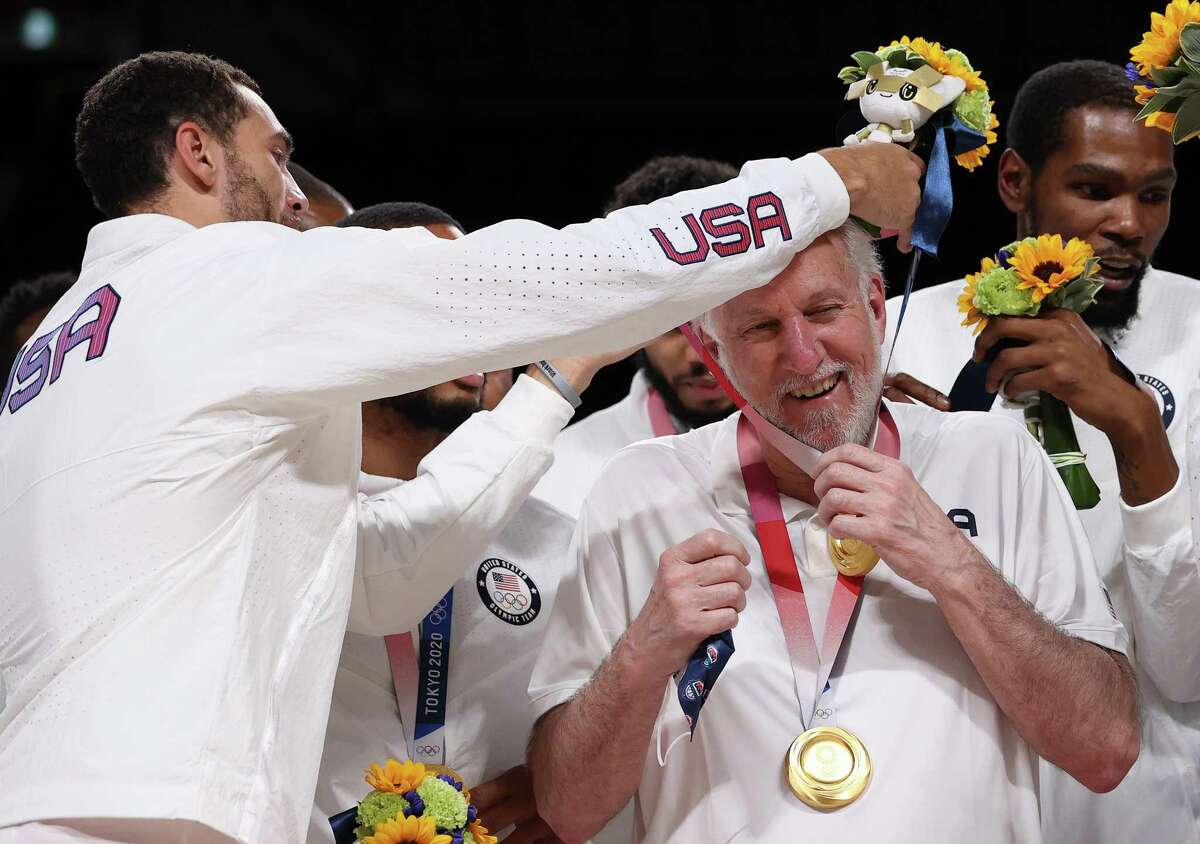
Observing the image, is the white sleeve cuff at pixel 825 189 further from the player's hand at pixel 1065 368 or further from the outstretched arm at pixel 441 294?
the player's hand at pixel 1065 368

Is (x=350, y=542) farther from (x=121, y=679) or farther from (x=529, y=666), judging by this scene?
(x=529, y=666)

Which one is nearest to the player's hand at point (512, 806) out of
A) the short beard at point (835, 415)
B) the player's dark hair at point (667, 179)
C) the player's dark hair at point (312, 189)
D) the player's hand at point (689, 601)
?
the player's hand at point (689, 601)

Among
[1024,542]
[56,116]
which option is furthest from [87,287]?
[56,116]

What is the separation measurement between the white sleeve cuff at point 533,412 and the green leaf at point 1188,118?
123 centimetres

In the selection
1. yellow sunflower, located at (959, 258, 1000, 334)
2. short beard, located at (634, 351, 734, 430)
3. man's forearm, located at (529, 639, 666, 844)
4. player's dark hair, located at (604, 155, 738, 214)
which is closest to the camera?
man's forearm, located at (529, 639, 666, 844)

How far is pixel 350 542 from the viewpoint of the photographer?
2389 millimetres

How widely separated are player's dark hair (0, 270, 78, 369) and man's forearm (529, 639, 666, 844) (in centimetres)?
315

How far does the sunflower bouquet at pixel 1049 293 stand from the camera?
2893mm

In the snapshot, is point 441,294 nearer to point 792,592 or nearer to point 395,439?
point 792,592

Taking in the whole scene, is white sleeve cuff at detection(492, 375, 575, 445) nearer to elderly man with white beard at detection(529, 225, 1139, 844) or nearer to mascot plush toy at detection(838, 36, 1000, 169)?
elderly man with white beard at detection(529, 225, 1139, 844)

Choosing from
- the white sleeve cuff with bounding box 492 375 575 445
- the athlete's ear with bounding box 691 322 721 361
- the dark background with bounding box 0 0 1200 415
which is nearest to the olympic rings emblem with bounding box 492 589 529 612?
the white sleeve cuff with bounding box 492 375 575 445

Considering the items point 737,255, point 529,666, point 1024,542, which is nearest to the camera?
point 737,255

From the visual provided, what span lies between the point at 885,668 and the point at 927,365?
54.1 inches

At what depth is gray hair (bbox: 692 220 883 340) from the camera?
2.74 metres
